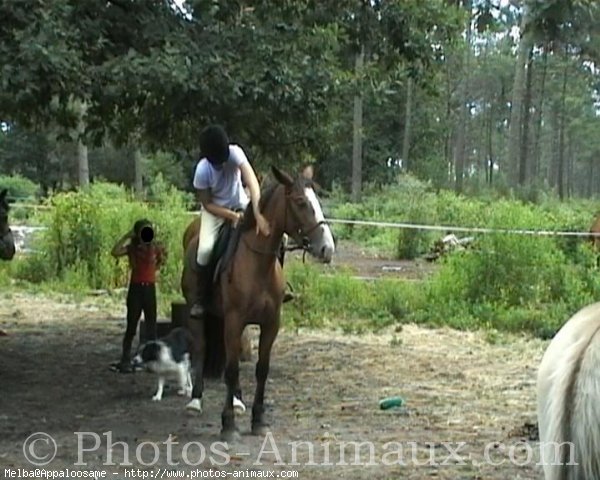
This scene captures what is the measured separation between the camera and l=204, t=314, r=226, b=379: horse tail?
890cm

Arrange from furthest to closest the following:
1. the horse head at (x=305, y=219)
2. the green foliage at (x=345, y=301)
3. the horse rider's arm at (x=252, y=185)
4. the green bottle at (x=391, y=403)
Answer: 1. the green foliage at (x=345, y=301)
2. the green bottle at (x=391, y=403)
3. the horse rider's arm at (x=252, y=185)
4. the horse head at (x=305, y=219)

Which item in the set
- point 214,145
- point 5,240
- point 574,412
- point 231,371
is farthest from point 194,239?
point 574,412

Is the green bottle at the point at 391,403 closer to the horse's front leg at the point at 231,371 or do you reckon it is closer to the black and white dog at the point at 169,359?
the horse's front leg at the point at 231,371

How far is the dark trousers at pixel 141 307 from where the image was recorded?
1025 centimetres

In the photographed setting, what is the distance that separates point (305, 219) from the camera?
7535mm

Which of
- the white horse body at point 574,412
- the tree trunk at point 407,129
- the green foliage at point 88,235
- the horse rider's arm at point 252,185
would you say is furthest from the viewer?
the tree trunk at point 407,129

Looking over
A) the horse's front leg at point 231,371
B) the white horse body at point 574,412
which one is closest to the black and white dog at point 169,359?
the horse's front leg at point 231,371

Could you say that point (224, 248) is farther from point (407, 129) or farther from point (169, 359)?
point (407, 129)

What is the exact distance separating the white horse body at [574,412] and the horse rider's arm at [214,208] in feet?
15.8

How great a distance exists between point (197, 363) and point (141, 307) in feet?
6.37

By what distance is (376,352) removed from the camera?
466 inches

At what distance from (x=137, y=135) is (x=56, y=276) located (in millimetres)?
7858

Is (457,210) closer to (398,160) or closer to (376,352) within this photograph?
(376,352)

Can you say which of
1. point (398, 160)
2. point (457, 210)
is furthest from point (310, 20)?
point (398, 160)
